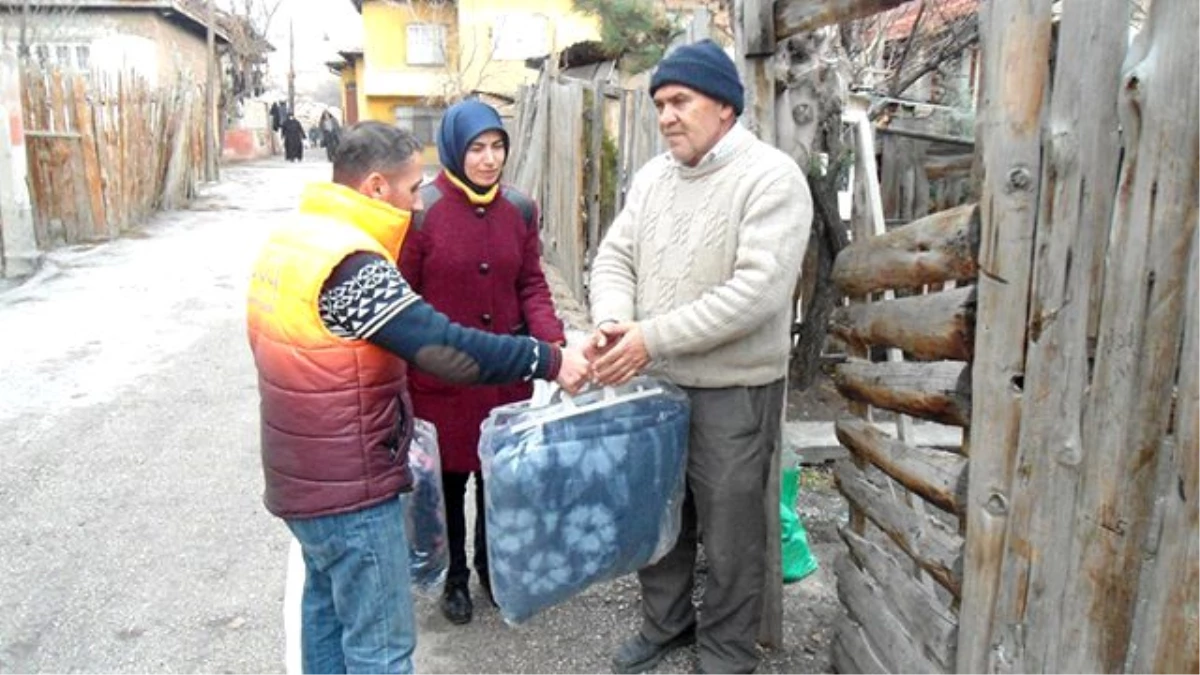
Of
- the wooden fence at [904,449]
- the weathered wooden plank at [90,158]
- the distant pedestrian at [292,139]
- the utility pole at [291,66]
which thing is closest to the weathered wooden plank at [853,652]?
the wooden fence at [904,449]

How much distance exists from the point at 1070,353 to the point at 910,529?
0.90m

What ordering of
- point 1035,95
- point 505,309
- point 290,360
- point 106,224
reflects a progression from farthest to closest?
1. point 106,224
2. point 505,309
3. point 290,360
4. point 1035,95

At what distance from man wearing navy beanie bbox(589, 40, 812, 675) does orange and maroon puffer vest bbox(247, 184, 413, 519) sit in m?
0.69

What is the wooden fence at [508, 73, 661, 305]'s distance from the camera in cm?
651

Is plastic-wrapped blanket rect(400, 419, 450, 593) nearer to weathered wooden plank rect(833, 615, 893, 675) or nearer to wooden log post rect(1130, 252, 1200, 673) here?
weathered wooden plank rect(833, 615, 893, 675)

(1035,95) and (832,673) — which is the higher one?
(1035,95)

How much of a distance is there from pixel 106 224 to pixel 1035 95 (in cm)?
1324

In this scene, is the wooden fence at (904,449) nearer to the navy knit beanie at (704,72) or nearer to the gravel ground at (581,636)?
the gravel ground at (581,636)

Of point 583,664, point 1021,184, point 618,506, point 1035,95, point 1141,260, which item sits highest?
point 1035,95

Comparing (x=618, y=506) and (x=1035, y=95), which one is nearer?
(x=1035, y=95)

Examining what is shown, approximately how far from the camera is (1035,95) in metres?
1.89

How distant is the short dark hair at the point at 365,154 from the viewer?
2.38 meters

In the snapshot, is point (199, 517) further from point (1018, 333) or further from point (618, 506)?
point (1018, 333)

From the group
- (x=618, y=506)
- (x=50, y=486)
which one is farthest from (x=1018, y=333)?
(x=50, y=486)
